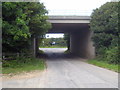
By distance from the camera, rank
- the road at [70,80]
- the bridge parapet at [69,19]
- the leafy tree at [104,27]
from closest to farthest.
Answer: the road at [70,80]
the leafy tree at [104,27]
the bridge parapet at [69,19]

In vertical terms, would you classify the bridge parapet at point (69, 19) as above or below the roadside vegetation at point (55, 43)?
above

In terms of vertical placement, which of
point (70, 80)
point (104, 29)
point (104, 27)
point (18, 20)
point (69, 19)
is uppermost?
point (69, 19)

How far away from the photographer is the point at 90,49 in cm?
2869

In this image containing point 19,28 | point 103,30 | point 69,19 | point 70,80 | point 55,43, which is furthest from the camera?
point 55,43

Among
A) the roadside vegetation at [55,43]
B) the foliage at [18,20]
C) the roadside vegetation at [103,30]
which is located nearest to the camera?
the foliage at [18,20]

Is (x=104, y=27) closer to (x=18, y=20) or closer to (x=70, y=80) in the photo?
(x=18, y=20)

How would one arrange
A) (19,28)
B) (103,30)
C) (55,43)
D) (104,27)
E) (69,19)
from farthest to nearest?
(55,43), (69,19), (103,30), (104,27), (19,28)

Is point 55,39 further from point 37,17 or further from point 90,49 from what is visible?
point 37,17

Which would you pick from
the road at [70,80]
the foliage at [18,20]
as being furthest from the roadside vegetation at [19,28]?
the road at [70,80]

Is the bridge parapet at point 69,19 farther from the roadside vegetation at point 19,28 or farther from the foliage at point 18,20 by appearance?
the foliage at point 18,20

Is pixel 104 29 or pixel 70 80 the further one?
pixel 104 29

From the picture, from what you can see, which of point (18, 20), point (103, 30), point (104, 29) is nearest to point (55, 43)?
point (103, 30)

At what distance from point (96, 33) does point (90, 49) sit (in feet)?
12.9

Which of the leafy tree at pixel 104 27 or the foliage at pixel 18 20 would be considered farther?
the leafy tree at pixel 104 27
